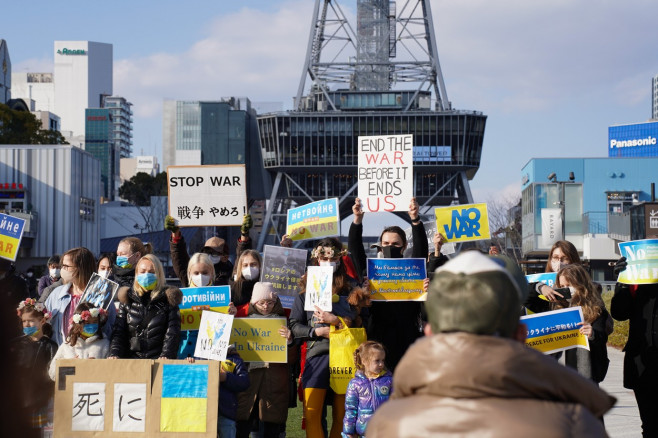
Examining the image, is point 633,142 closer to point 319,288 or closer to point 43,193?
point 43,193

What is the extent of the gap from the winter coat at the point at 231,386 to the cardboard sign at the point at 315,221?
3.37 meters

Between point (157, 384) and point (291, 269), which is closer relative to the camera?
point (157, 384)

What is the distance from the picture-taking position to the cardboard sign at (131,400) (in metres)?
6.82

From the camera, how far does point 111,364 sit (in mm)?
6891

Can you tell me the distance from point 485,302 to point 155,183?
10729 cm

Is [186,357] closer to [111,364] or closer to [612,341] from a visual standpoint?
[111,364]

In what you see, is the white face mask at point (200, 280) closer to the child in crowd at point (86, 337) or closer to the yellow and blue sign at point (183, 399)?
the child in crowd at point (86, 337)

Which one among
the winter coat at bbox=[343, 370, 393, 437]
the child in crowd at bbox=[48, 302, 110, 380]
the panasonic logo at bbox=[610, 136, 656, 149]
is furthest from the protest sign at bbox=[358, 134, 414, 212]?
the panasonic logo at bbox=[610, 136, 656, 149]

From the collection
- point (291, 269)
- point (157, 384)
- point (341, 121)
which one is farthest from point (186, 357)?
point (341, 121)

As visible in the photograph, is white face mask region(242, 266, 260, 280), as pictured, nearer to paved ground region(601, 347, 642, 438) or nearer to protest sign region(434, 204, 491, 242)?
protest sign region(434, 204, 491, 242)

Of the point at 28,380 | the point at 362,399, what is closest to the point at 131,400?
the point at 362,399

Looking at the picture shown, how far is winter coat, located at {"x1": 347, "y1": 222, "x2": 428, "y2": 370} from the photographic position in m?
8.06

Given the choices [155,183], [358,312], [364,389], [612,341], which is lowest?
[612,341]

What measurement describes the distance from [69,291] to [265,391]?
1.90 m
